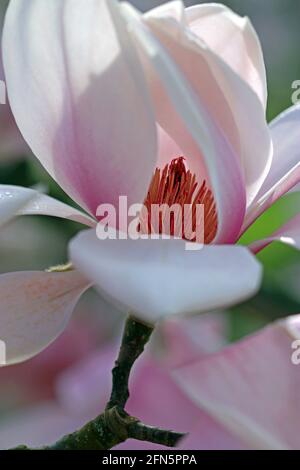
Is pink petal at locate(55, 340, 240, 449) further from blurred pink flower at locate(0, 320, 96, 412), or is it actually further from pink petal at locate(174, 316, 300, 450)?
pink petal at locate(174, 316, 300, 450)

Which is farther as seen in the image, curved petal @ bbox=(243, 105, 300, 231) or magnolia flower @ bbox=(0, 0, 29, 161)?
magnolia flower @ bbox=(0, 0, 29, 161)

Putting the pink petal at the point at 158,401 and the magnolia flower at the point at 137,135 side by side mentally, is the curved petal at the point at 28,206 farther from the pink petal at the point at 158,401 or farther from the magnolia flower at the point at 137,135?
the pink petal at the point at 158,401

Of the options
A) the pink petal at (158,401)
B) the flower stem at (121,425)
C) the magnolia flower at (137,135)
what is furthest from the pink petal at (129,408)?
the magnolia flower at (137,135)

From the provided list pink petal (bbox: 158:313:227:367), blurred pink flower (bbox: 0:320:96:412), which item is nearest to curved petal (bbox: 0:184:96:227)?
pink petal (bbox: 158:313:227:367)

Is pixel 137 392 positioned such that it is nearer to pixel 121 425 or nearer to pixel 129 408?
pixel 129 408

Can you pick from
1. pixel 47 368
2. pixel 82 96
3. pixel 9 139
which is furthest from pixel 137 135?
pixel 47 368

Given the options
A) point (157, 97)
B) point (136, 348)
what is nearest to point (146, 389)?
point (136, 348)

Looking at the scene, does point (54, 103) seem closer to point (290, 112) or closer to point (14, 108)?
point (14, 108)
